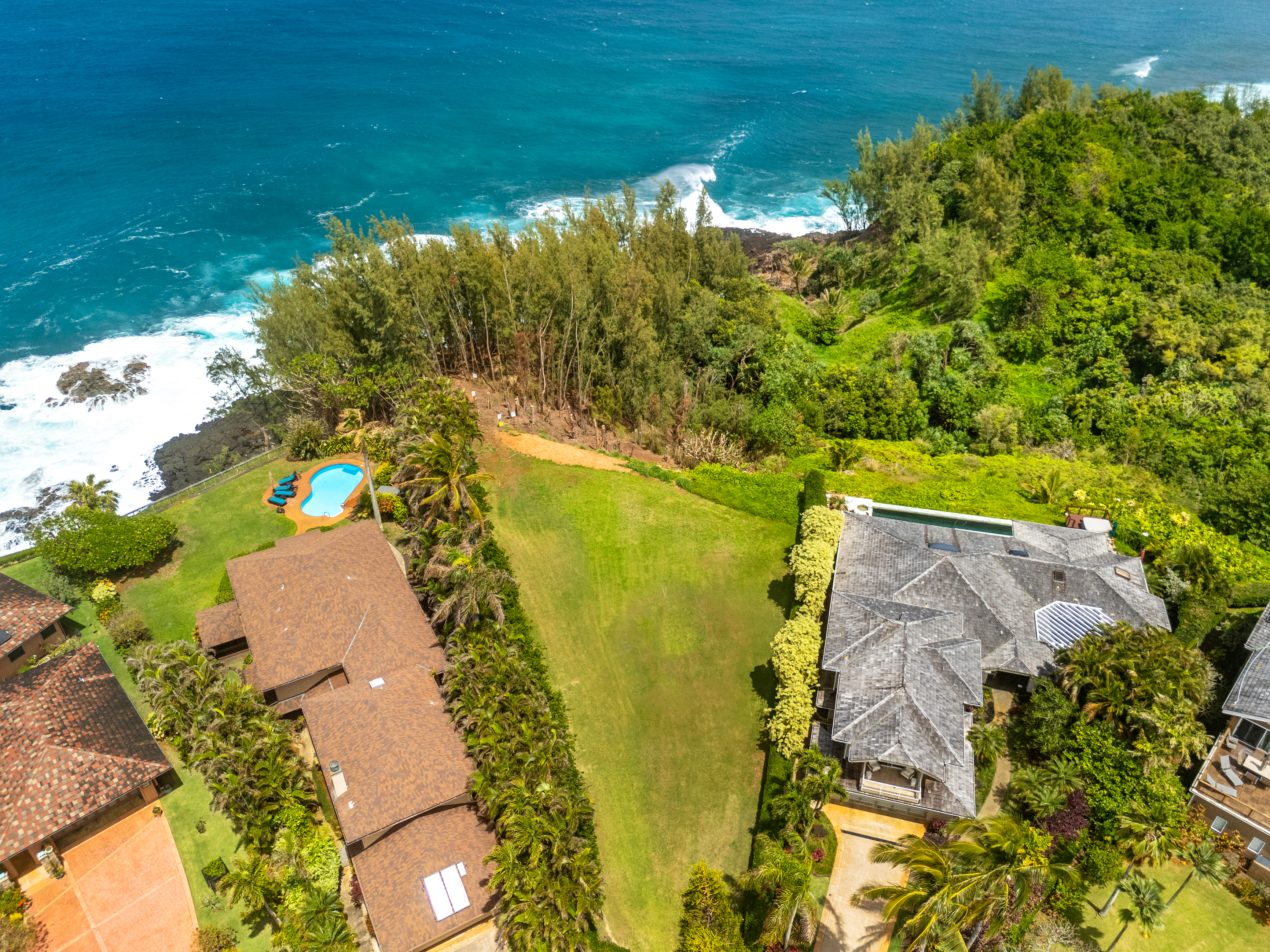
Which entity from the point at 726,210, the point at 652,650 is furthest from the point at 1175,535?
the point at 726,210

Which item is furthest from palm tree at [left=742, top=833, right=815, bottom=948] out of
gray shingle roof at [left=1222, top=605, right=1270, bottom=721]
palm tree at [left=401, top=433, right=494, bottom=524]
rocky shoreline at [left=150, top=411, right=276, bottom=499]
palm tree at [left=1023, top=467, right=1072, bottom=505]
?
rocky shoreline at [left=150, top=411, right=276, bottom=499]

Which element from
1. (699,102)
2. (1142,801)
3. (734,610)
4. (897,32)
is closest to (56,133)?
(699,102)

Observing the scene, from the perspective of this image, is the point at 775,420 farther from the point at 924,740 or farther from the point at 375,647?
the point at 375,647

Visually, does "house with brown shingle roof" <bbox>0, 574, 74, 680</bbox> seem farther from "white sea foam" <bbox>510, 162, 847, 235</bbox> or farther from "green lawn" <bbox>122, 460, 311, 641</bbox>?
"white sea foam" <bbox>510, 162, 847, 235</bbox>

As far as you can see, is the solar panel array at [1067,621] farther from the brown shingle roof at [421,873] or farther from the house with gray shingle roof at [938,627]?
the brown shingle roof at [421,873]

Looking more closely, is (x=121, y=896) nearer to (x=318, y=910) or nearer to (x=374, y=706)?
(x=318, y=910)

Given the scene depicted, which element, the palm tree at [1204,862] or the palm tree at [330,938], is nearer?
the palm tree at [330,938]

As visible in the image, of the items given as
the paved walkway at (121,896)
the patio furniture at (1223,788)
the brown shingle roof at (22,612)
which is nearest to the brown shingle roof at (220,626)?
the brown shingle roof at (22,612)
